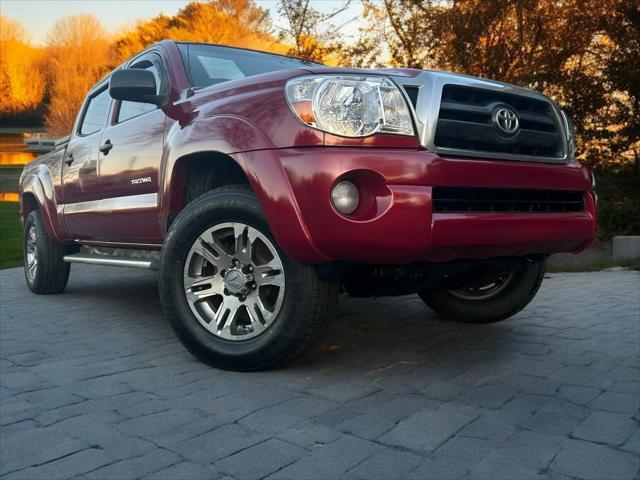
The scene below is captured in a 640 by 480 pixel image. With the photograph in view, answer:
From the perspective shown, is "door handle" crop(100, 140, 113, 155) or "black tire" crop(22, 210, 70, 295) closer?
"door handle" crop(100, 140, 113, 155)

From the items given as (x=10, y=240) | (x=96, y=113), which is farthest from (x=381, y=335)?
(x=10, y=240)

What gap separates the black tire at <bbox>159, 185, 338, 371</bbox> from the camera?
2.94 m

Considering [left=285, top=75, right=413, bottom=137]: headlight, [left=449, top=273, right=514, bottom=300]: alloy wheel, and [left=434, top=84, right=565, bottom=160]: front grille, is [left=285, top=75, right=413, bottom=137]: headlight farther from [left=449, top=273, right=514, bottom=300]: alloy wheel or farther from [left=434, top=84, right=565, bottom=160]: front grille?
[left=449, top=273, right=514, bottom=300]: alloy wheel

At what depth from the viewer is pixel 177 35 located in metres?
38.3

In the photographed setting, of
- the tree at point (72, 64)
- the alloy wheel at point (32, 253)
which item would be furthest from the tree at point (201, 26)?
the alloy wheel at point (32, 253)

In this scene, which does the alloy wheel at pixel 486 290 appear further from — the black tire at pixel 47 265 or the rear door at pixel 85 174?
the black tire at pixel 47 265

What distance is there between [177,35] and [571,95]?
31458 millimetres

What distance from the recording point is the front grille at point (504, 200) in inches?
112

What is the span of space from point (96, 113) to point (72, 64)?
45541 millimetres

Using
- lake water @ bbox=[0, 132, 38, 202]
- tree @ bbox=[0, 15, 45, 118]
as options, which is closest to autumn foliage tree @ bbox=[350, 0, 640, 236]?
lake water @ bbox=[0, 132, 38, 202]

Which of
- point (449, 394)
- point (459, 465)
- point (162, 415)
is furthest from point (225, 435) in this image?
point (449, 394)

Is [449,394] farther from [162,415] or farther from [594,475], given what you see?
[162,415]

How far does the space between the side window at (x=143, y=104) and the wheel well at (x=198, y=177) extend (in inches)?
33.3

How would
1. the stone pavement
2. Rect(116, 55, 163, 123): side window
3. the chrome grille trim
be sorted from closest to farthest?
the stone pavement < the chrome grille trim < Rect(116, 55, 163, 123): side window
